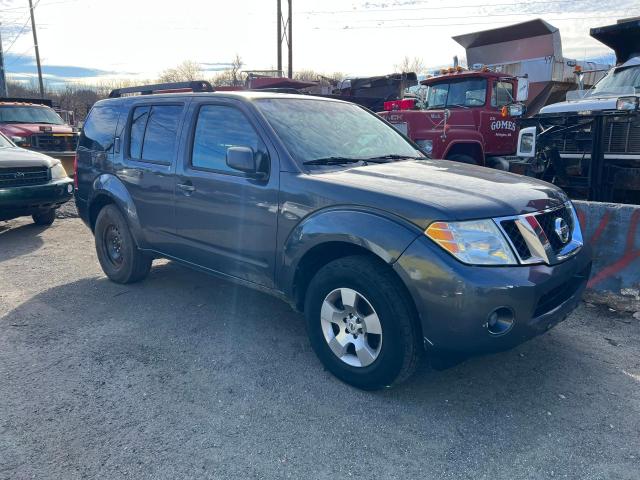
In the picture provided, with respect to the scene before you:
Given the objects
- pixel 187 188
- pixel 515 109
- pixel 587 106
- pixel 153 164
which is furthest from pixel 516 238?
pixel 515 109

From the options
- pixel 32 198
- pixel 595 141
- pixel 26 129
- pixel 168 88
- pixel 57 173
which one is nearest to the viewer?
pixel 168 88

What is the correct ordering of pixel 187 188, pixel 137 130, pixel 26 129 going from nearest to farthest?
pixel 187 188, pixel 137 130, pixel 26 129

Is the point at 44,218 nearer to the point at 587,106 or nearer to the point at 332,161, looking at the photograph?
the point at 332,161

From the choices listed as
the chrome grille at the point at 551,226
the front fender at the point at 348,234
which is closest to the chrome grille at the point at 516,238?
the chrome grille at the point at 551,226

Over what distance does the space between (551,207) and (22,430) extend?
3391 millimetres

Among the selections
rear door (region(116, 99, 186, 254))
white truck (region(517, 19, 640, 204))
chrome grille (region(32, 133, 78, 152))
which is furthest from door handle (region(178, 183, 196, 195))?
chrome grille (region(32, 133, 78, 152))

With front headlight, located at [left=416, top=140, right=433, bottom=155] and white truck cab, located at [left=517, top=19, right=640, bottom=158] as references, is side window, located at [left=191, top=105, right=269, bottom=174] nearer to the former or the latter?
Result: white truck cab, located at [left=517, top=19, right=640, bottom=158]

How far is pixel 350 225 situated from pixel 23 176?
6.12 metres

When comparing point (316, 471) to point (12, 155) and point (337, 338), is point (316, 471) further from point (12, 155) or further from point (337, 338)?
point (12, 155)

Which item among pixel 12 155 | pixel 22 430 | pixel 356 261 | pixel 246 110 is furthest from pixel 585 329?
pixel 12 155

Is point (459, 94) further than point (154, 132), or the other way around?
point (459, 94)

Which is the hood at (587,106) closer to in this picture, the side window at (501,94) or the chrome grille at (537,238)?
the side window at (501,94)

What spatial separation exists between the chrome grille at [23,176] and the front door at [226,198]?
13.8 ft

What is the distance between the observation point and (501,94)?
9.74m
